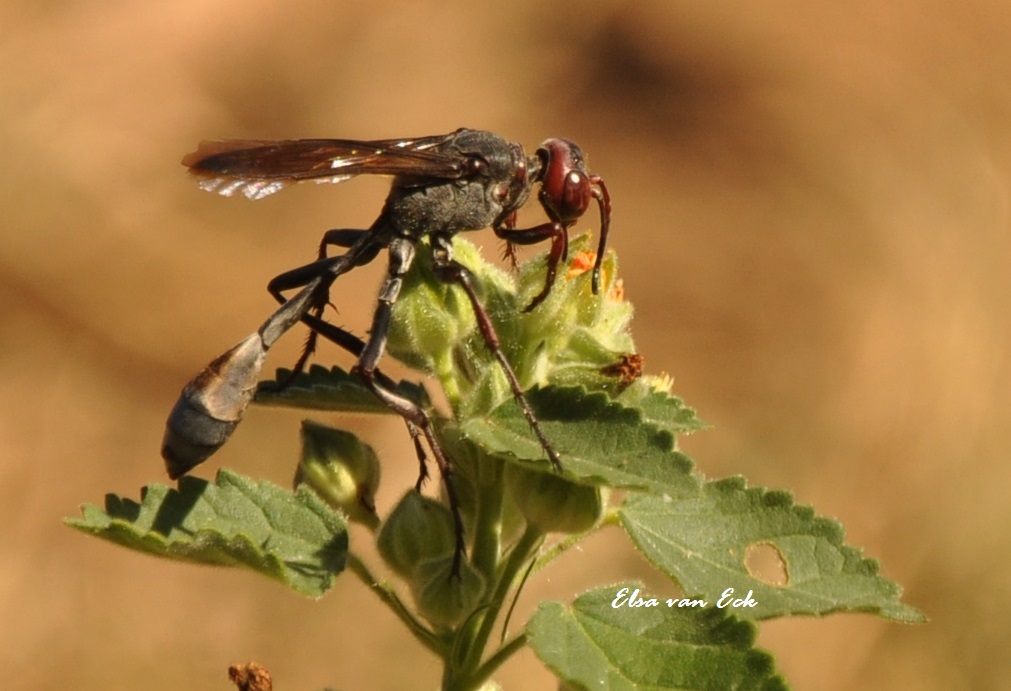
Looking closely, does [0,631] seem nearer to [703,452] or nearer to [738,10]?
[703,452]

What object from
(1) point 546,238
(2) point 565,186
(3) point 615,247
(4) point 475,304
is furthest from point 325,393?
(3) point 615,247

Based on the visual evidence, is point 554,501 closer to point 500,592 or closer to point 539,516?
point 539,516

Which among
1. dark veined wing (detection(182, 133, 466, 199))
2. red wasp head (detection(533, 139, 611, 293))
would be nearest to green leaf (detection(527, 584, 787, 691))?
red wasp head (detection(533, 139, 611, 293))

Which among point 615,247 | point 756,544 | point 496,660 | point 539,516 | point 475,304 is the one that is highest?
point 615,247

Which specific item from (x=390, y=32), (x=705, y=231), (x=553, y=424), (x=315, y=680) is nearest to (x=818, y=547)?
(x=553, y=424)

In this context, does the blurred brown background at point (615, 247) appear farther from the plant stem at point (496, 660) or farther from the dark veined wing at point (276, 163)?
the dark veined wing at point (276, 163)
